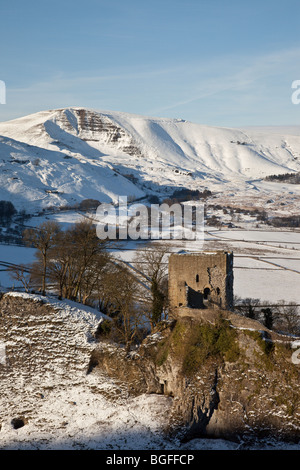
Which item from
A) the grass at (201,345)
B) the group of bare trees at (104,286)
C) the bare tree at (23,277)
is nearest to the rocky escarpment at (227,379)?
the grass at (201,345)

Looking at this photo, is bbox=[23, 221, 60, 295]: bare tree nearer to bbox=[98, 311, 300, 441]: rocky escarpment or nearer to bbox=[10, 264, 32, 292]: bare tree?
bbox=[10, 264, 32, 292]: bare tree

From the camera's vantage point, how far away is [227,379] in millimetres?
23500

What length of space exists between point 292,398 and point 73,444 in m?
11.6

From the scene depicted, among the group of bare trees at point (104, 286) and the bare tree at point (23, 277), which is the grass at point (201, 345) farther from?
the bare tree at point (23, 277)

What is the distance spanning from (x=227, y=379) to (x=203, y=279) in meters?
8.64

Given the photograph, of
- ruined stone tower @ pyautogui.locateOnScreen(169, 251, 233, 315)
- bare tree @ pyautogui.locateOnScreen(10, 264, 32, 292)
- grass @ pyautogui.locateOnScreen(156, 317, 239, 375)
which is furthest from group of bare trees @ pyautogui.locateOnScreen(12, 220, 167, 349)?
grass @ pyautogui.locateOnScreen(156, 317, 239, 375)

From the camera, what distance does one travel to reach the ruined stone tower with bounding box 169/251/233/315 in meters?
30.6

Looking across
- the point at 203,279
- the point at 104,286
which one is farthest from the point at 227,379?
the point at 104,286

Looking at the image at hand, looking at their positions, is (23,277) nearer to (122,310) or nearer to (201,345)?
(122,310)

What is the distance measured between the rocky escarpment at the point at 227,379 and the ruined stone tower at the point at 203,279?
5.52 m

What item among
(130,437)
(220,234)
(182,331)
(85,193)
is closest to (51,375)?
(130,437)

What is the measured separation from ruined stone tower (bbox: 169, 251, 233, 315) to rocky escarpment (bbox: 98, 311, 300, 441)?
217 inches

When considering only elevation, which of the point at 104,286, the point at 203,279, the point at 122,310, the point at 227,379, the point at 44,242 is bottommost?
the point at 227,379
